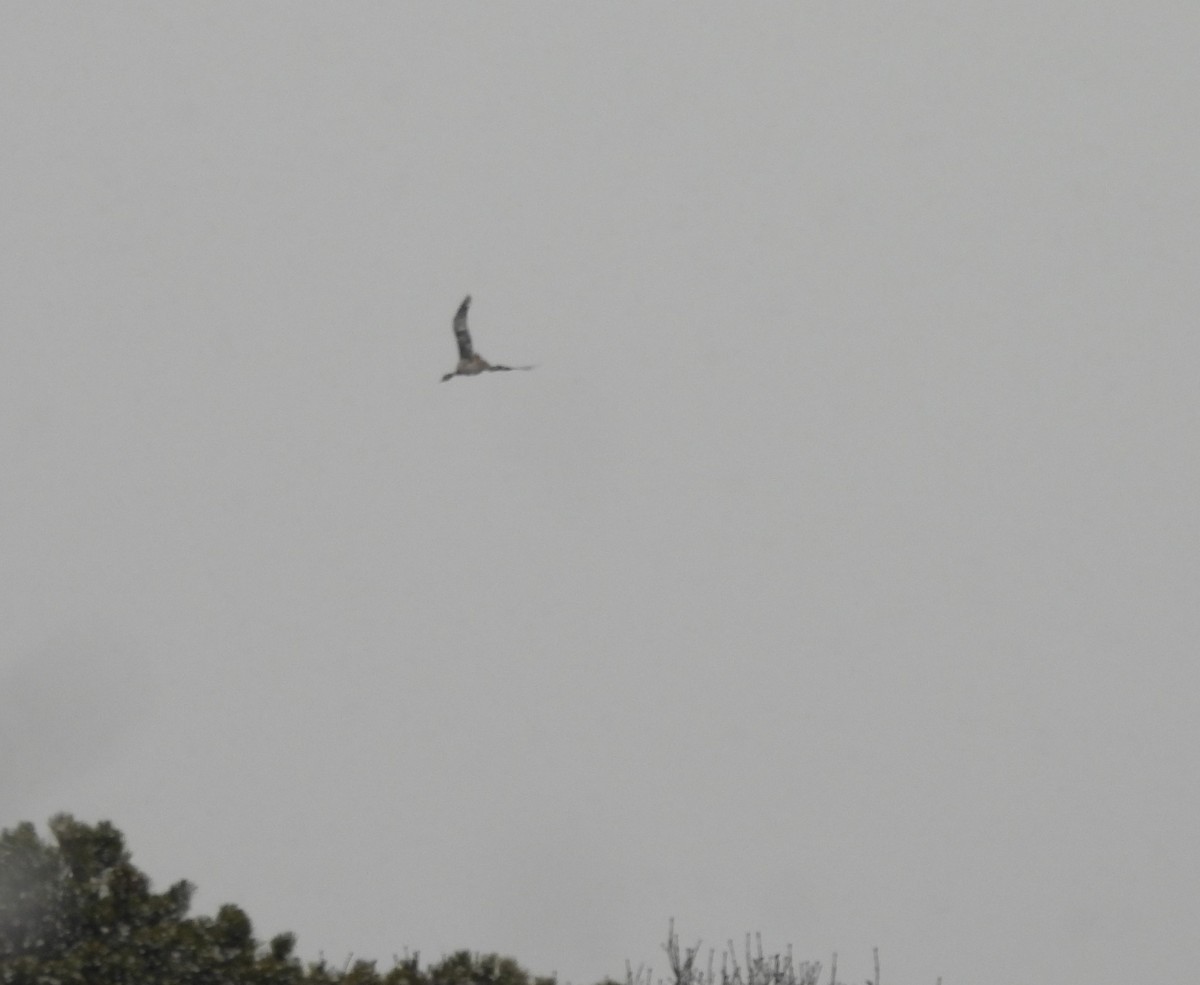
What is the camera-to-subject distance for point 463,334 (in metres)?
23.0

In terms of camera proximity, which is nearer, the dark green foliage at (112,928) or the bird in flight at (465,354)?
the dark green foliage at (112,928)

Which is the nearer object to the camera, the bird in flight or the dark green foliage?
the dark green foliage

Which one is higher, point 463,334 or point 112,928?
point 463,334

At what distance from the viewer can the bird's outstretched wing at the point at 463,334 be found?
22.8 meters

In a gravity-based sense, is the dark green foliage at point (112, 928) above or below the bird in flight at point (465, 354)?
below

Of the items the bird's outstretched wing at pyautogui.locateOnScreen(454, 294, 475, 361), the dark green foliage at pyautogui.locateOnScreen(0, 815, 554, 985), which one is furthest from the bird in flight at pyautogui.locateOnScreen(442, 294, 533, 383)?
the dark green foliage at pyautogui.locateOnScreen(0, 815, 554, 985)

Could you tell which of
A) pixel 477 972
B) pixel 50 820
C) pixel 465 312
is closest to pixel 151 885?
pixel 50 820

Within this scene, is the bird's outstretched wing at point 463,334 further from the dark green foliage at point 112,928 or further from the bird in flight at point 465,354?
the dark green foliage at point 112,928

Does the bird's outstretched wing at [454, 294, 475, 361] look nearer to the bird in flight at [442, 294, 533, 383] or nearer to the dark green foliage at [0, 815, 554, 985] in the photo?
the bird in flight at [442, 294, 533, 383]

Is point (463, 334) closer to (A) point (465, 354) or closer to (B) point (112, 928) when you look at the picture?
(A) point (465, 354)

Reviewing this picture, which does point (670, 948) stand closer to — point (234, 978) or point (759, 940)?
point (759, 940)

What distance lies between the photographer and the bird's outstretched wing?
74.8 feet

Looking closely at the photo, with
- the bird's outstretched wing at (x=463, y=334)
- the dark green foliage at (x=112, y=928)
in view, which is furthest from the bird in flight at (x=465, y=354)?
the dark green foliage at (x=112, y=928)

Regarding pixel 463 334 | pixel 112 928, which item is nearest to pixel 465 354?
pixel 463 334
